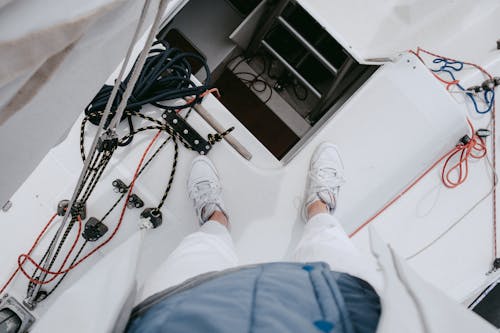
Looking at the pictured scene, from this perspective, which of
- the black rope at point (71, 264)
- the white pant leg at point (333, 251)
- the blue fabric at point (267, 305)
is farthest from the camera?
the black rope at point (71, 264)

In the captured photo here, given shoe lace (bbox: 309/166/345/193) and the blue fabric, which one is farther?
shoe lace (bbox: 309/166/345/193)

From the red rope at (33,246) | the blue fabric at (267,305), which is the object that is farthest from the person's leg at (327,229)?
the red rope at (33,246)

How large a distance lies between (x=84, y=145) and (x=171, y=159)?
0.28 meters

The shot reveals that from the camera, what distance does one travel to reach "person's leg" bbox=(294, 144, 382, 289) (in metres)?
0.93

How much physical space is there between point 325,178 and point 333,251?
389mm

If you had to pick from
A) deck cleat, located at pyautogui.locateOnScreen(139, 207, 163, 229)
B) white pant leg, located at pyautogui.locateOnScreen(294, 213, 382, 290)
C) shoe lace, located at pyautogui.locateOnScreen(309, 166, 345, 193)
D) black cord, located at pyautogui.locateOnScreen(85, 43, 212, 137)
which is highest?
black cord, located at pyautogui.locateOnScreen(85, 43, 212, 137)

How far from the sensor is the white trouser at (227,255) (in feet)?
2.92

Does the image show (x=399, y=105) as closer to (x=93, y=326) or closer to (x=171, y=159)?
(x=171, y=159)

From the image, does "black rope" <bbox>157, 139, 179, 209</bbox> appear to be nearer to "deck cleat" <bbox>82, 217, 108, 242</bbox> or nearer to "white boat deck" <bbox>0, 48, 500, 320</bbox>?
"white boat deck" <bbox>0, 48, 500, 320</bbox>

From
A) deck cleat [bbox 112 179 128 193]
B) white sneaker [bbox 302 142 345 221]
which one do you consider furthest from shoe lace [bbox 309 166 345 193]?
deck cleat [bbox 112 179 128 193]

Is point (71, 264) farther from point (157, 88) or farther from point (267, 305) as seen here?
point (267, 305)

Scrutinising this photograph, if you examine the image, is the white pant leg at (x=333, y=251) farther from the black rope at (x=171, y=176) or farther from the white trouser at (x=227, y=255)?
the black rope at (x=171, y=176)

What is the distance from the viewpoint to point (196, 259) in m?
1.01

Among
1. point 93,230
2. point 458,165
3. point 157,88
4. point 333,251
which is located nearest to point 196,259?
point 333,251
